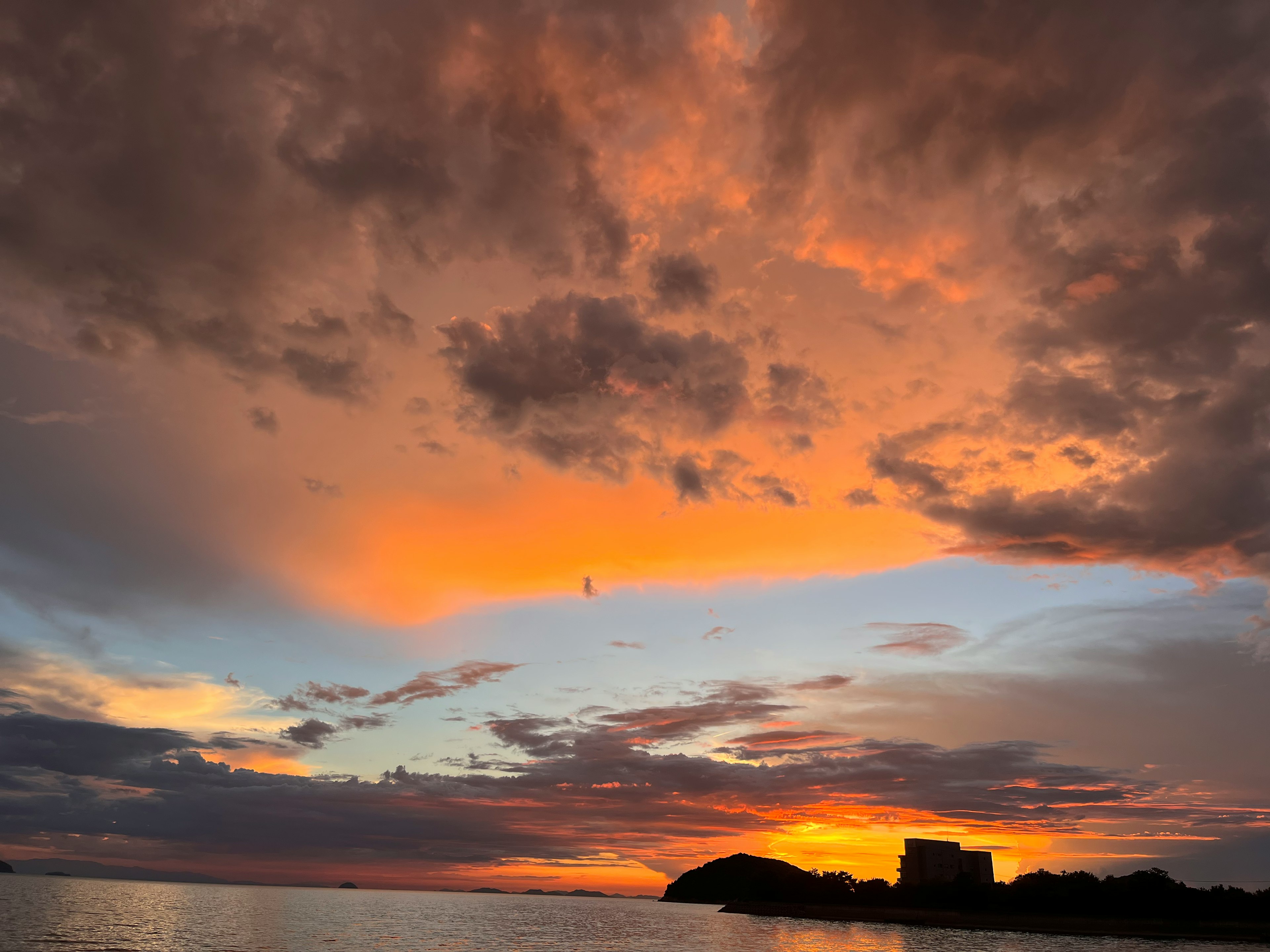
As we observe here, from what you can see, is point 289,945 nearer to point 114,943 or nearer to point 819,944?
point 114,943

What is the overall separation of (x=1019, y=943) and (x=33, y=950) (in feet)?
579

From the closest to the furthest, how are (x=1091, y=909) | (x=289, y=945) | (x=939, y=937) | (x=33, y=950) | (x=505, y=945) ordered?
(x=33, y=950) → (x=289, y=945) → (x=505, y=945) → (x=939, y=937) → (x=1091, y=909)

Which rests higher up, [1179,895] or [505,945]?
[1179,895]

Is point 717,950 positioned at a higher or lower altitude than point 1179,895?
lower

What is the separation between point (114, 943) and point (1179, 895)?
742 feet

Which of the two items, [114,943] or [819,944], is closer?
[114,943]

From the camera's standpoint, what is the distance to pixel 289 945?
129 metres

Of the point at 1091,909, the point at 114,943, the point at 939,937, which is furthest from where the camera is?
the point at 1091,909

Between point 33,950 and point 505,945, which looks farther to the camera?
point 505,945

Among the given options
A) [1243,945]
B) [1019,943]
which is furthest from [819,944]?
[1243,945]

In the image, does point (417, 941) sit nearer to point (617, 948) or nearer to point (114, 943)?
point (617, 948)

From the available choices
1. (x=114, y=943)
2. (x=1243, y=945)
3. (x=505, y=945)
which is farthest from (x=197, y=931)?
(x=1243, y=945)

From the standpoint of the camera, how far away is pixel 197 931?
15562 centimetres

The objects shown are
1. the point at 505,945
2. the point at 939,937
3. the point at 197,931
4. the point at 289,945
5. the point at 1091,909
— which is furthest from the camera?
the point at 1091,909
